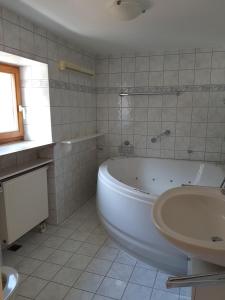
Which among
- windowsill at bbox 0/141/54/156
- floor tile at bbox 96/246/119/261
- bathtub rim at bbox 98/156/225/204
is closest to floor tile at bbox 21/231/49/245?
floor tile at bbox 96/246/119/261

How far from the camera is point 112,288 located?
1.70 metres

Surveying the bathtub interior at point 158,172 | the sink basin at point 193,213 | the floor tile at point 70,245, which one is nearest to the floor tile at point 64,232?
the floor tile at point 70,245

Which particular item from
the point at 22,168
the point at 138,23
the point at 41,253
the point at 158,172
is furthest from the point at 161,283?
the point at 138,23

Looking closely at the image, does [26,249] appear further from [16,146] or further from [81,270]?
[16,146]

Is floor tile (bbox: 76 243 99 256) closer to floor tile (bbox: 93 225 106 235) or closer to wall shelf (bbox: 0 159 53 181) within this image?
floor tile (bbox: 93 225 106 235)

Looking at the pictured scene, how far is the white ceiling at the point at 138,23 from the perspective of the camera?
166 centimetres

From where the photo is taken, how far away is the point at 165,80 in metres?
3.04

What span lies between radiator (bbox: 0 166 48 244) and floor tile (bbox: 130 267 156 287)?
1046 mm

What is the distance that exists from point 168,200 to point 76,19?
5.36 ft

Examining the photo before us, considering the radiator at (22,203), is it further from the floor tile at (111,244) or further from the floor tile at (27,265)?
the floor tile at (111,244)

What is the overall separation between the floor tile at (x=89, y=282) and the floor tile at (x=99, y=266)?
0.15 ft

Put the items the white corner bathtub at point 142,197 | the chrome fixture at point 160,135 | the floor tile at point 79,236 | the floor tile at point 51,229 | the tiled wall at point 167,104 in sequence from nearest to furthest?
the white corner bathtub at point 142,197 < the floor tile at point 79,236 < the floor tile at point 51,229 < the tiled wall at point 167,104 < the chrome fixture at point 160,135

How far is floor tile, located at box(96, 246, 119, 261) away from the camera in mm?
2057

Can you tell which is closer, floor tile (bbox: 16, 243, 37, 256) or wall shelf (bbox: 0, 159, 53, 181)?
wall shelf (bbox: 0, 159, 53, 181)
